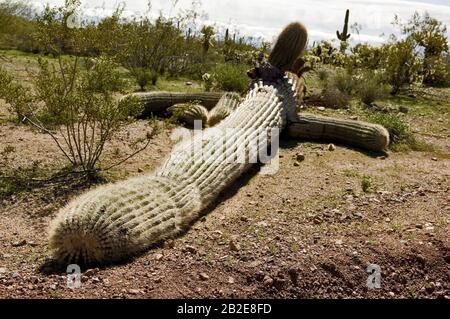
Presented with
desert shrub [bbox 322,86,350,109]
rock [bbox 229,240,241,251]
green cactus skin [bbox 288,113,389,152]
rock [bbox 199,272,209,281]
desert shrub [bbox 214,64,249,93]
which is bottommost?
rock [bbox 199,272,209,281]

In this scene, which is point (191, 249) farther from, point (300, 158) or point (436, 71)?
point (436, 71)

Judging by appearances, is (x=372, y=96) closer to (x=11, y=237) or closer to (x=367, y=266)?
(x=367, y=266)

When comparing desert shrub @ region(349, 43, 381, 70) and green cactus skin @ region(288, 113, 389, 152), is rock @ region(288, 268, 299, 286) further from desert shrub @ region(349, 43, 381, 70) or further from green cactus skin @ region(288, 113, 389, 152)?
desert shrub @ region(349, 43, 381, 70)

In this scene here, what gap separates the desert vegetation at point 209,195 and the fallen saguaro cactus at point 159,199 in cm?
2

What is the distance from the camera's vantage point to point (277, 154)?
6.88 meters

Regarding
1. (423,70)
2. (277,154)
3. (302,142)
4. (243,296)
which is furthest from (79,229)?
(423,70)

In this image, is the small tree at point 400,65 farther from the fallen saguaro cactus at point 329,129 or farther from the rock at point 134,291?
the rock at point 134,291

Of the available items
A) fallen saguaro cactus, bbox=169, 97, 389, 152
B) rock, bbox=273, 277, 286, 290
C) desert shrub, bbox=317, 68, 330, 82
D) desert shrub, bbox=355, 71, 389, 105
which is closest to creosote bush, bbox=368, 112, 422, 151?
fallen saguaro cactus, bbox=169, 97, 389, 152

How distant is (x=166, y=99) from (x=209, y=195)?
4084 millimetres

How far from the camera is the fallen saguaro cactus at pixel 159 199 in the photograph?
3941mm

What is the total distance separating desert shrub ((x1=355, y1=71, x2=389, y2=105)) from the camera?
1038 cm

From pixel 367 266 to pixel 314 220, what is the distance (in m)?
0.84

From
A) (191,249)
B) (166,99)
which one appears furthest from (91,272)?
(166,99)

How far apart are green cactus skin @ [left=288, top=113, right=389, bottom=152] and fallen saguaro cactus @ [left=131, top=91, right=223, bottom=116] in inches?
73.4
